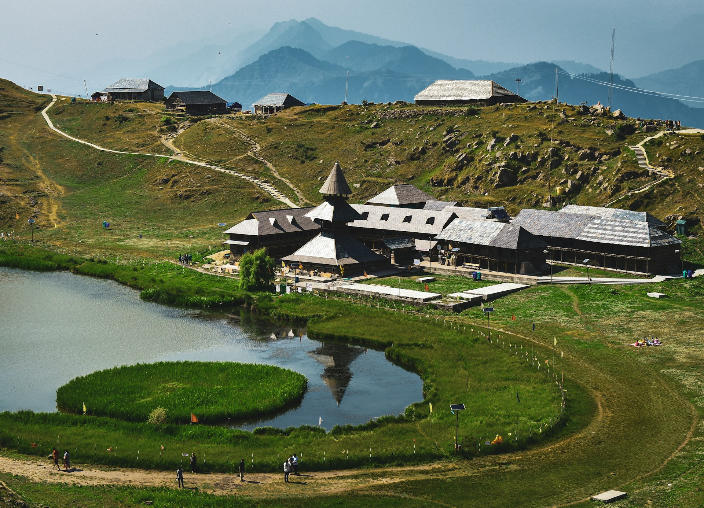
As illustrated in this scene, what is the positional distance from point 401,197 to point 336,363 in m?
53.1

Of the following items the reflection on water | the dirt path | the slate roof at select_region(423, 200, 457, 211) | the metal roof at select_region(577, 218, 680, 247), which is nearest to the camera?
the reflection on water

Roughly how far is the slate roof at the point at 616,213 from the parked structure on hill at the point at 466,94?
6447cm

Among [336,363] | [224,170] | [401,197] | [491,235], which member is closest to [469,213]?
[491,235]

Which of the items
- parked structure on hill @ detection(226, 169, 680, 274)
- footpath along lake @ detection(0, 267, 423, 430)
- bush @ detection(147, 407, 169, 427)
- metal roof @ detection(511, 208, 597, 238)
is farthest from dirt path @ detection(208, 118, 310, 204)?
bush @ detection(147, 407, 169, 427)

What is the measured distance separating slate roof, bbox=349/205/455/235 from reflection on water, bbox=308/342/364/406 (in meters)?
36.8

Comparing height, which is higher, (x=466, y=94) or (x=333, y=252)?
(x=466, y=94)

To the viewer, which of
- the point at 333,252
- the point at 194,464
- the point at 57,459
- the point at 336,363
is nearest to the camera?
the point at 194,464

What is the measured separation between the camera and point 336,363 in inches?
2729

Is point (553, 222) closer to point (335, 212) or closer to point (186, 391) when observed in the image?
point (335, 212)

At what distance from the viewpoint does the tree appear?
305 feet

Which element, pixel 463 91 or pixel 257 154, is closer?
pixel 257 154

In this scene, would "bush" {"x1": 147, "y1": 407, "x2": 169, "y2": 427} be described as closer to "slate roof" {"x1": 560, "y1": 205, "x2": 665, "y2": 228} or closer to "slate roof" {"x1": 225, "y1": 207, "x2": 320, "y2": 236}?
"slate roof" {"x1": 225, "y1": 207, "x2": 320, "y2": 236}

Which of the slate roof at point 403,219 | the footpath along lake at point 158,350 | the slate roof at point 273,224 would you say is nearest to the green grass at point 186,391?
the footpath along lake at point 158,350

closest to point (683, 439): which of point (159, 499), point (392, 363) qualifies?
point (392, 363)
